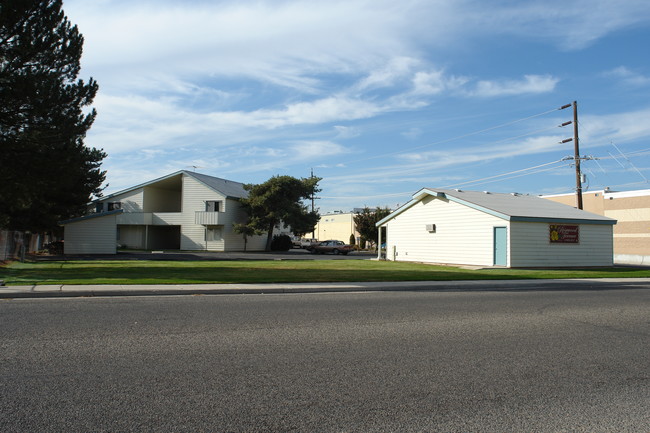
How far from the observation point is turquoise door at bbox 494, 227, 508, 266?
25.2 meters

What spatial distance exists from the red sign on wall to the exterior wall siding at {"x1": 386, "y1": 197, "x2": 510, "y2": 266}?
10.6 feet

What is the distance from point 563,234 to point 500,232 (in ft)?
13.1

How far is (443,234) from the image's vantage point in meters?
29.1

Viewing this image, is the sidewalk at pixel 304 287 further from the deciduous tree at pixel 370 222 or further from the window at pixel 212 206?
the deciduous tree at pixel 370 222

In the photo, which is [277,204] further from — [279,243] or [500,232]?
[500,232]

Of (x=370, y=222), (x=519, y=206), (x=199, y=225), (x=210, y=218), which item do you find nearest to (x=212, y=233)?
(x=199, y=225)

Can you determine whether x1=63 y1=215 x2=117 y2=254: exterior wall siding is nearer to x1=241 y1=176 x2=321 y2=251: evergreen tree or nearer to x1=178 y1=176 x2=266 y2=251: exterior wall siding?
x1=178 y1=176 x2=266 y2=251: exterior wall siding

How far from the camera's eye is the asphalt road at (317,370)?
4.43 metres

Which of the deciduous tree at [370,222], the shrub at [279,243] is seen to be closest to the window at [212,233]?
the shrub at [279,243]

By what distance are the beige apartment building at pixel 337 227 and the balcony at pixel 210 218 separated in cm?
3013


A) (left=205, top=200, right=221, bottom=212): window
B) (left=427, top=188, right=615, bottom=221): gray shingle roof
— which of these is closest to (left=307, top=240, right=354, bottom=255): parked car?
(left=205, top=200, right=221, bottom=212): window

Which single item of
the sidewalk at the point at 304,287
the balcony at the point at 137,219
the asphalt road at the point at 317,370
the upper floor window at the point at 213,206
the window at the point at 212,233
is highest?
the upper floor window at the point at 213,206

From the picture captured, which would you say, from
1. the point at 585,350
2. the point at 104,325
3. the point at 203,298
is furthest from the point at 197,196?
the point at 585,350

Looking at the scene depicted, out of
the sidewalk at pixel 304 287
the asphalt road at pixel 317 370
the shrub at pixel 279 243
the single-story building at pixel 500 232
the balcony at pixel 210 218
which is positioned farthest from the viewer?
the shrub at pixel 279 243
